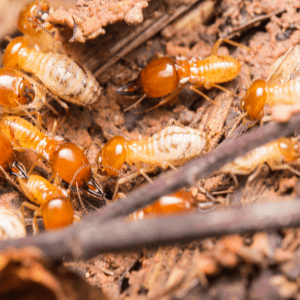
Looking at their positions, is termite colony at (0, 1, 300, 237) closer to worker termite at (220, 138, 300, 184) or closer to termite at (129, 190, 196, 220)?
worker termite at (220, 138, 300, 184)

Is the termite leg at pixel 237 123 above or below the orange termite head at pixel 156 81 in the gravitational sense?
below

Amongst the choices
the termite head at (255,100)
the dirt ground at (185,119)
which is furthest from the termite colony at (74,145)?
the dirt ground at (185,119)

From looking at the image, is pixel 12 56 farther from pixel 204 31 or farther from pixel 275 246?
pixel 275 246

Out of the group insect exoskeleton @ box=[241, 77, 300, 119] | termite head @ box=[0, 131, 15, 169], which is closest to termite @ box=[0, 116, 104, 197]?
termite head @ box=[0, 131, 15, 169]

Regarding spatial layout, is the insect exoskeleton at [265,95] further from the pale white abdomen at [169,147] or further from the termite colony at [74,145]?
the pale white abdomen at [169,147]

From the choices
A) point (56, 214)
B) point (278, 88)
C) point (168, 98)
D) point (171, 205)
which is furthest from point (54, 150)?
point (278, 88)

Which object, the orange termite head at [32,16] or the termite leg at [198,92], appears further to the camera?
the orange termite head at [32,16]

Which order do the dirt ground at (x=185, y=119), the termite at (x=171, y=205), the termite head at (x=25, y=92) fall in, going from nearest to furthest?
1. the dirt ground at (x=185, y=119)
2. the termite at (x=171, y=205)
3. the termite head at (x=25, y=92)
